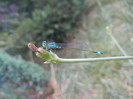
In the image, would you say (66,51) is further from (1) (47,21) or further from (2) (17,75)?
(2) (17,75)

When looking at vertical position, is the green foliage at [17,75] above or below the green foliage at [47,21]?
below

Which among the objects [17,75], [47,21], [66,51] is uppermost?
[47,21]

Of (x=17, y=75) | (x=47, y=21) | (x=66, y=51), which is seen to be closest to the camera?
(x=17, y=75)

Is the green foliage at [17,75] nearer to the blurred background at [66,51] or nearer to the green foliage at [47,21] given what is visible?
the blurred background at [66,51]

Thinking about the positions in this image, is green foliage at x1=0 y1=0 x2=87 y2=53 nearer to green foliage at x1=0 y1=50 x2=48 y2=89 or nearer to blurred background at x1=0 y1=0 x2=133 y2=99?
blurred background at x1=0 y1=0 x2=133 y2=99

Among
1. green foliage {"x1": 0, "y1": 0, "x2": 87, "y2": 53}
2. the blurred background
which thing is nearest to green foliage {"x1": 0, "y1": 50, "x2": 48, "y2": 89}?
the blurred background

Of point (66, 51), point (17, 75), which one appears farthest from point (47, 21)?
point (17, 75)

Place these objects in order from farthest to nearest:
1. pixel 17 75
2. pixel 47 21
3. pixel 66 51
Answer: pixel 66 51
pixel 47 21
pixel 17 75

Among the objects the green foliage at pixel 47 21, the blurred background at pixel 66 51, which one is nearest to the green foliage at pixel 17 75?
the blurred background at pixel 66 51
